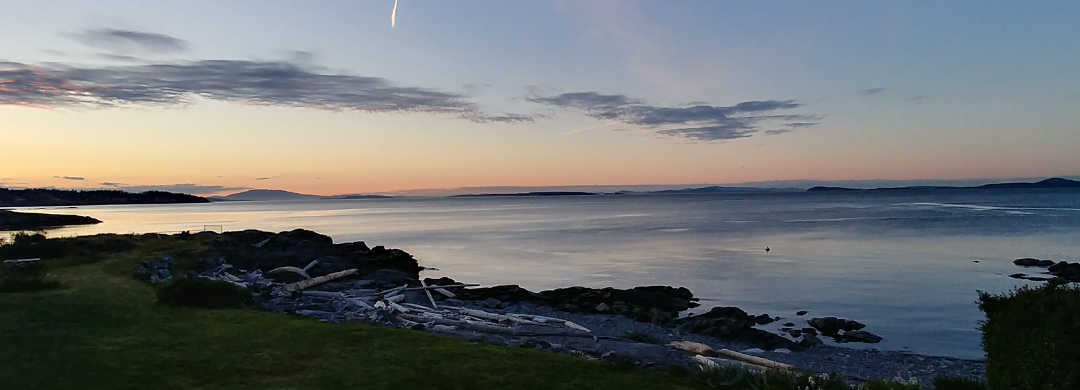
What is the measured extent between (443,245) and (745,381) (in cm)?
4942

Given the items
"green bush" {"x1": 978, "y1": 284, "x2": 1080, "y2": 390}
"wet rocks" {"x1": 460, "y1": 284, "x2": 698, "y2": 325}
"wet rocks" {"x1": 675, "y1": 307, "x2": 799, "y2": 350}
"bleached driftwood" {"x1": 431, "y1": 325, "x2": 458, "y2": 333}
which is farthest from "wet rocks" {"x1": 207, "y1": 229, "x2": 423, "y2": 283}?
"green bush" {"x1": 978, "y1": 284, "x2": 1080, "y2": 390}

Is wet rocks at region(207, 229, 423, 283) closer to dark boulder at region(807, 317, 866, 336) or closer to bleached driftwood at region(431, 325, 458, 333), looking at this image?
bleached driftwood at region(431, 325, 458, 333)

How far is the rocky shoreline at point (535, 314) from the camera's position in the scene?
47.2 feet

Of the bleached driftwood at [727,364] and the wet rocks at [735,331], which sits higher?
the bleached driftwood at [727,364]

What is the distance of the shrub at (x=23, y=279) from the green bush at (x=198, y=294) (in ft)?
10.2

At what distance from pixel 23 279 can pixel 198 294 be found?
13.6 ft

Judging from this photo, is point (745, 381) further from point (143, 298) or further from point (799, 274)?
point (799, 274)

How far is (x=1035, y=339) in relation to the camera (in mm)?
6203

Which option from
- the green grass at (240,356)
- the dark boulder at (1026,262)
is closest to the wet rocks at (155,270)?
the green grass at (240,356)

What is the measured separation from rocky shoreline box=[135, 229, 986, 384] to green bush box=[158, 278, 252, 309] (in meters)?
0.90

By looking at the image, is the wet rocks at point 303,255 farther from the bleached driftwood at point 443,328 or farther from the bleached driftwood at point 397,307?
the bleached driftwood at point 443,328

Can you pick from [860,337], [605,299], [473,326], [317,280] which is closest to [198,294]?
[473,326]

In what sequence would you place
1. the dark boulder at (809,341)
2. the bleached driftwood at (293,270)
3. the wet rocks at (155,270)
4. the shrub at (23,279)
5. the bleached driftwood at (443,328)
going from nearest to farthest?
1. the bleached driftwood at (443,328)
2. the shrub at (23,279)
3. the wet rocks at (155,270)
4. the dark boulder at (809,341)
5. the bleached driftwood at (293,270)

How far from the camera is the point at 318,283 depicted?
2252 centimetres
